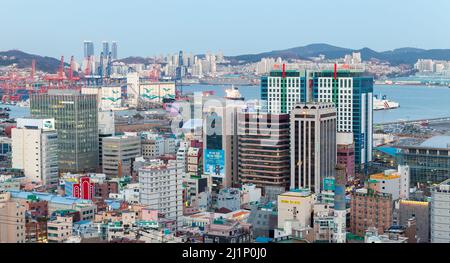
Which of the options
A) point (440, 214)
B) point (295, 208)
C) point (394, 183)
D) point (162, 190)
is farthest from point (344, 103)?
point (440, 214)

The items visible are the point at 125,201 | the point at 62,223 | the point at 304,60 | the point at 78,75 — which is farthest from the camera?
the point at 78,75

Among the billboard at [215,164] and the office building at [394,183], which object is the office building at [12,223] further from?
the billboard at [215,164]

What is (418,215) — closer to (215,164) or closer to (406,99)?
(215,164)

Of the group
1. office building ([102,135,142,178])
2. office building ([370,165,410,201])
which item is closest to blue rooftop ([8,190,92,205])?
office building ([102,135,142,178])

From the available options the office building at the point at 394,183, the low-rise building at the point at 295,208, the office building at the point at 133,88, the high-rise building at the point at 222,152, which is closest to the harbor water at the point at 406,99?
the office building at the point at 133,88
